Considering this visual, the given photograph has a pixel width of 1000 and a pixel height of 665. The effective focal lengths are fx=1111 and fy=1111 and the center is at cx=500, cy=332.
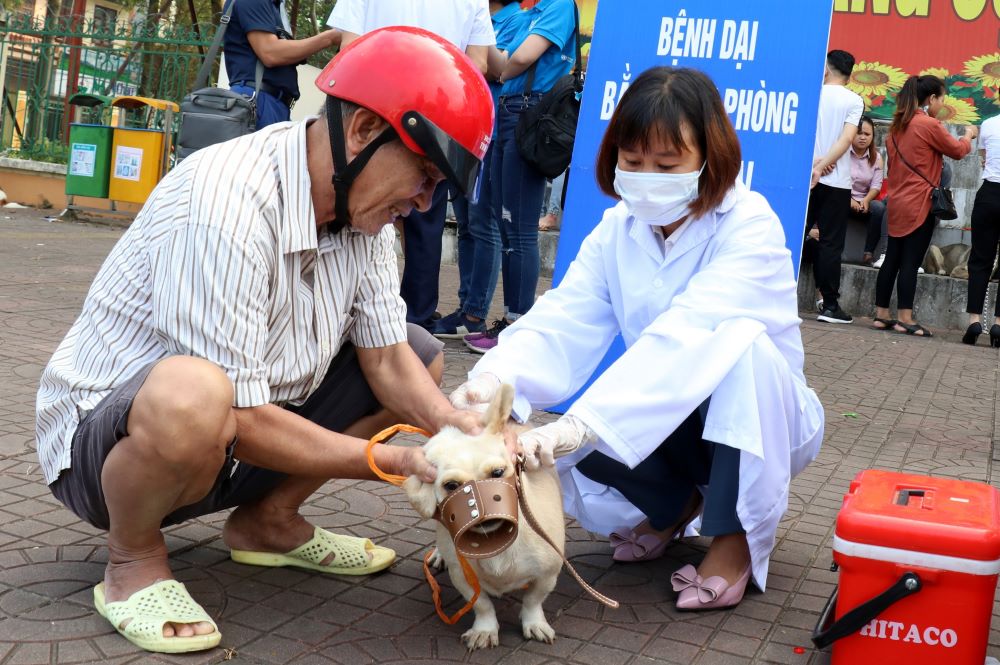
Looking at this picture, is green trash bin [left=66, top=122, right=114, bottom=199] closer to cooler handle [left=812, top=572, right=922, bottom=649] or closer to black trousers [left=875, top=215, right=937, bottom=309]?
black trousers [left=875, top=215, right=937, bottom=309]

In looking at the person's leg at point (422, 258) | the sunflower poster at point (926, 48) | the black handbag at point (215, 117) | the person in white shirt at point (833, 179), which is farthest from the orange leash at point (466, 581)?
the sunflower poster at point (926, 48)

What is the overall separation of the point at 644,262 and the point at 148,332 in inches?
53.6

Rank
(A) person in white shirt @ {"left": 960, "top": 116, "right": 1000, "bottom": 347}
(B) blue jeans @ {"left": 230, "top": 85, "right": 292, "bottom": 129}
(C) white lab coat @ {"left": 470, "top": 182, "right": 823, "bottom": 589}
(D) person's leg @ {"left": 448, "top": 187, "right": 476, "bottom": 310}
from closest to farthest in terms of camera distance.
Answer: (C) white lab coat @ {"left": 470, "top": 182, "right": 823, "bottom": 589}, (B) blue jeans @ {"left": 230, "top": 85, "right": 292, "bottom": 129}, (D) person's leg @ {"left": 448, "top": 187, "right": 476, "bottom": 310}, (A) person in white shirt @ {"left": 960, "top": 116, "right": 1000, "bottom": 347}

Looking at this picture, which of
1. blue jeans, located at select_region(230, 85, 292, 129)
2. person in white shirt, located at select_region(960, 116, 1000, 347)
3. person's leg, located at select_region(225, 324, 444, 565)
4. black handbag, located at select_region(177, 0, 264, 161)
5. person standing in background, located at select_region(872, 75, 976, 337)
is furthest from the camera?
person standing in background, located at select_region(872, 75, 976, 337)

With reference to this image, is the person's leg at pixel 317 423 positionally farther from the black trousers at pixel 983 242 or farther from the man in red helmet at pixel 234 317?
the black trousers at pixel 983 242

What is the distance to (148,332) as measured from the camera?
2.51 metres

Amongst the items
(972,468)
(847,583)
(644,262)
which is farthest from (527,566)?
(972,468)

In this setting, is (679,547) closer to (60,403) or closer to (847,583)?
(847,583)

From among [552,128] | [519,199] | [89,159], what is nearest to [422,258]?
[519,199]

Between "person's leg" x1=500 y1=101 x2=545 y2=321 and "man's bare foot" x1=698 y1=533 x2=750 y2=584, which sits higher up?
"person's leg" x1=500 y1=101 x2=545 y2=321

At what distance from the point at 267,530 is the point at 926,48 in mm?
11176

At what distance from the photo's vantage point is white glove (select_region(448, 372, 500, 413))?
9.05ft

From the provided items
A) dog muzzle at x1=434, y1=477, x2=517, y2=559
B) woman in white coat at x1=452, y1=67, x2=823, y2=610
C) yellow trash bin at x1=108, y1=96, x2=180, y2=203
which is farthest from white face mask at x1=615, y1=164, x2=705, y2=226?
yellow trash bin at x1=108, y1=96, x2=180, y2=203

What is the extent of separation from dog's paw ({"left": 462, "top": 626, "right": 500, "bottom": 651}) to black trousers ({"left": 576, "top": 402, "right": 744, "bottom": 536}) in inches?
25.6
